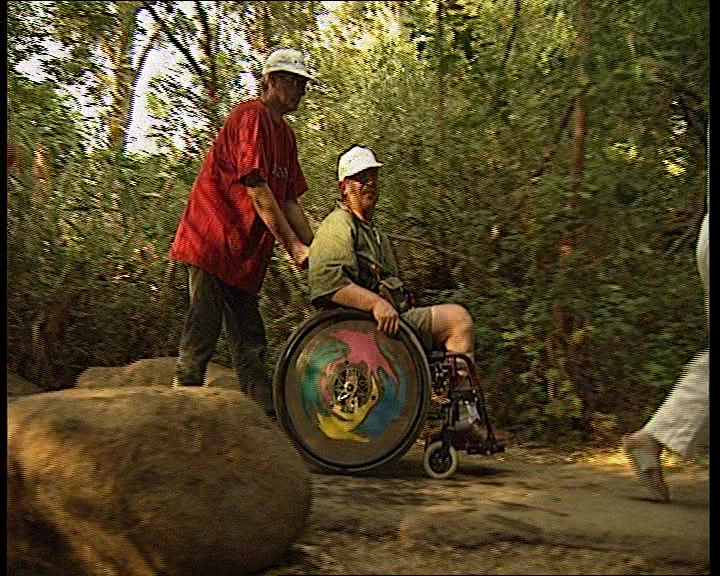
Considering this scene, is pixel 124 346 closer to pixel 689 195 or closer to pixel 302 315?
pixel 302 315

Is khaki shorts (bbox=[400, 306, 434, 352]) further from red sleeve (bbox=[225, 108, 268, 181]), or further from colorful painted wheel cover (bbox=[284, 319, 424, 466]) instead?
red sleeve (bbox=[225, 108, 268, 181])

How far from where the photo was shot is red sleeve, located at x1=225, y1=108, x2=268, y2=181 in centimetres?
345

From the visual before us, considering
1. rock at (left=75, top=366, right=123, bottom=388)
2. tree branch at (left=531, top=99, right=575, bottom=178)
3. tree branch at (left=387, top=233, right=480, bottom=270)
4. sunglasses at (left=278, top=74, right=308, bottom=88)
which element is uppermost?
sunglasses at (left=278, top=74, right=308, bottom=88)

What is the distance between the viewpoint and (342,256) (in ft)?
10.6

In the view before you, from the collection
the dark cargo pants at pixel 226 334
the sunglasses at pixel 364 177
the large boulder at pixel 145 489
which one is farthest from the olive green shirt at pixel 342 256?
the large boulder at pixel 145 489

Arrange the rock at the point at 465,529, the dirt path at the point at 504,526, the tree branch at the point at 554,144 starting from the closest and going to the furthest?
the dirt path at the point at 504,526, the rock at the point at 465,529, the tree branch at the point at 554,144

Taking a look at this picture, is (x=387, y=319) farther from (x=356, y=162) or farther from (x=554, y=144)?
(x=554, y=144)

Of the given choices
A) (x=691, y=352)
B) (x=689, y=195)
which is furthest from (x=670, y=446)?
(x=689, y=195)

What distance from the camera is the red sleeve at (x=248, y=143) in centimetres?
345

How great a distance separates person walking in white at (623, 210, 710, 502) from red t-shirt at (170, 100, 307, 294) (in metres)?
1.53

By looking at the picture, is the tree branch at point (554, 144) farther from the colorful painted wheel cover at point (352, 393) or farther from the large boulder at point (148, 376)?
the large boulder at point (148, 376)

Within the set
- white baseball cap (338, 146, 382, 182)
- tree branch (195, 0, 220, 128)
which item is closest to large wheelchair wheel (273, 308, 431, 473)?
white baseball cap (338, 146, 382, 182)

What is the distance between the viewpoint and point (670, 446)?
2.59 metres

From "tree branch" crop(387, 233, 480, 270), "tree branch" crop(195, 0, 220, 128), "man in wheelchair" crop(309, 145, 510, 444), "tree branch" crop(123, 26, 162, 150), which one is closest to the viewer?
"man in wheelchair" crop(309, 145, 510, 444)
